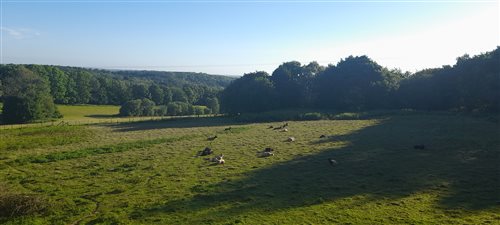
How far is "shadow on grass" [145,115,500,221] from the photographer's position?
1748 centimetres

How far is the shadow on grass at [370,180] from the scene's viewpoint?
1748 cm

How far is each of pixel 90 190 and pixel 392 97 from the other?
6644 cm

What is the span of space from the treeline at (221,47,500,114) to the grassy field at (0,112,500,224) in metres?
24.9

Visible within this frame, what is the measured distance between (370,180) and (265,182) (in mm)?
6345

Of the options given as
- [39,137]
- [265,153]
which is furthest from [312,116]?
[39,137]

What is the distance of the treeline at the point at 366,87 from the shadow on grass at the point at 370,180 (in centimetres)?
3036

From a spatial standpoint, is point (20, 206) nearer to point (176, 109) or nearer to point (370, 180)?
point (370, 180)

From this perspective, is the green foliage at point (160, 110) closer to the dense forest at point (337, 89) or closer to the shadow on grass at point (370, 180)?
the dense forest at point (337, 89)

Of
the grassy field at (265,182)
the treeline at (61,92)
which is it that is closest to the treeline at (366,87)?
the grassy field at (265,182)

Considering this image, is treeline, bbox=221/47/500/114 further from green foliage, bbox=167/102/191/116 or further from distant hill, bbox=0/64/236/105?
distant hill, bbox=0/64/236/105

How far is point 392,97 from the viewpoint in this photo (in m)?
73.8

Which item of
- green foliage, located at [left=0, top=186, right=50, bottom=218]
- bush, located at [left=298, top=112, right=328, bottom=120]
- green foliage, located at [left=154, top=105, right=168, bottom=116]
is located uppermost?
bush, located at [left=298, top=112, right=328, bottom=120]

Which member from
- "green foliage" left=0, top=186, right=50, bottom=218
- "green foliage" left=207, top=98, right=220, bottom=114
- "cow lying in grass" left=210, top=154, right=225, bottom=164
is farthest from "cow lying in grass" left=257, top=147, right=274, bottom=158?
"green foliage" left=207, top=98, right=220, bottom=114

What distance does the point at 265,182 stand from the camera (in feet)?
70.3
